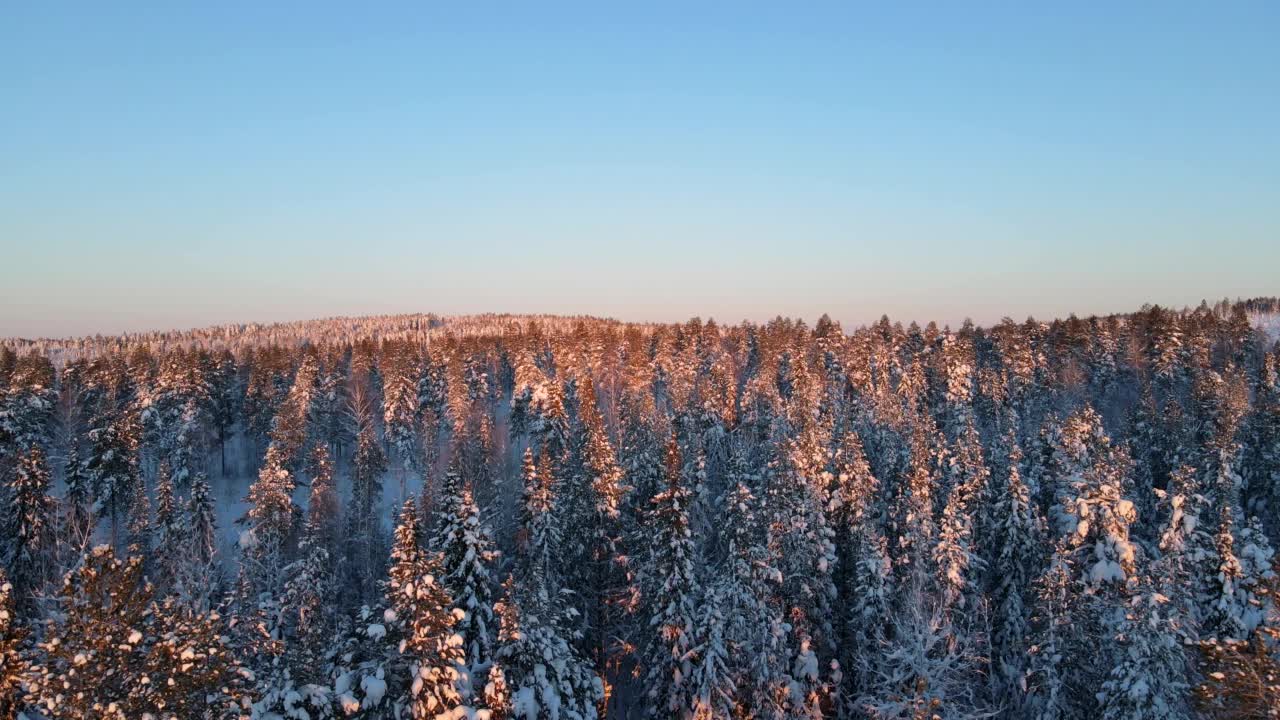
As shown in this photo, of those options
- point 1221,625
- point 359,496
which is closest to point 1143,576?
point 1221,625

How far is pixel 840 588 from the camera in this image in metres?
33.2

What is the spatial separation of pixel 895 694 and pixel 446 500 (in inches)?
641

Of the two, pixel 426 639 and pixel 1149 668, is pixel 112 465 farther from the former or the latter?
pixel 1149 668

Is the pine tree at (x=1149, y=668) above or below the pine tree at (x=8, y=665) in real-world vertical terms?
below

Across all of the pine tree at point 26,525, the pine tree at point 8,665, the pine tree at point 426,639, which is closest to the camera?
the pine tree at point 8,665

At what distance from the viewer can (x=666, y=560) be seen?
26203 mm

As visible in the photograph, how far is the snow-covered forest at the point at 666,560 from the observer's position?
16828 millimetres

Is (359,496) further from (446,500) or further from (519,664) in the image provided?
(519,664)

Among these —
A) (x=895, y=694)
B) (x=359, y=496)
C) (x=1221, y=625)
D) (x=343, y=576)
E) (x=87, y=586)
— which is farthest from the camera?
(x=359, y=496)

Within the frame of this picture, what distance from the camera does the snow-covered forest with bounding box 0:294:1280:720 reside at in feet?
55.2

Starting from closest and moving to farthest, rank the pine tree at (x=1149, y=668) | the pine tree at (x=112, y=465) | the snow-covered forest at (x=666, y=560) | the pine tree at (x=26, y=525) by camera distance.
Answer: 1. the snow-covered forest at (x=666, y=560)
2. the pine tree at (x=1149, y=668)
3. the pine tree at (x=26, y=525)
4. the pine tree at (x=112, y=465)

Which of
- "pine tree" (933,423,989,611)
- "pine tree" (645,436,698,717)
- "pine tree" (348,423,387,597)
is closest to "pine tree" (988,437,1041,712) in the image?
"pine tree" (933,423,989,611)

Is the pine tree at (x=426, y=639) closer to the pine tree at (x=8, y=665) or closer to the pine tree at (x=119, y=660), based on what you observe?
the pine tree at (x=119, y=660)

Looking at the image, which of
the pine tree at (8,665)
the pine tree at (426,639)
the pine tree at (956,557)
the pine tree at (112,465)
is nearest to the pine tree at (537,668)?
the pine tree at (426,639)
